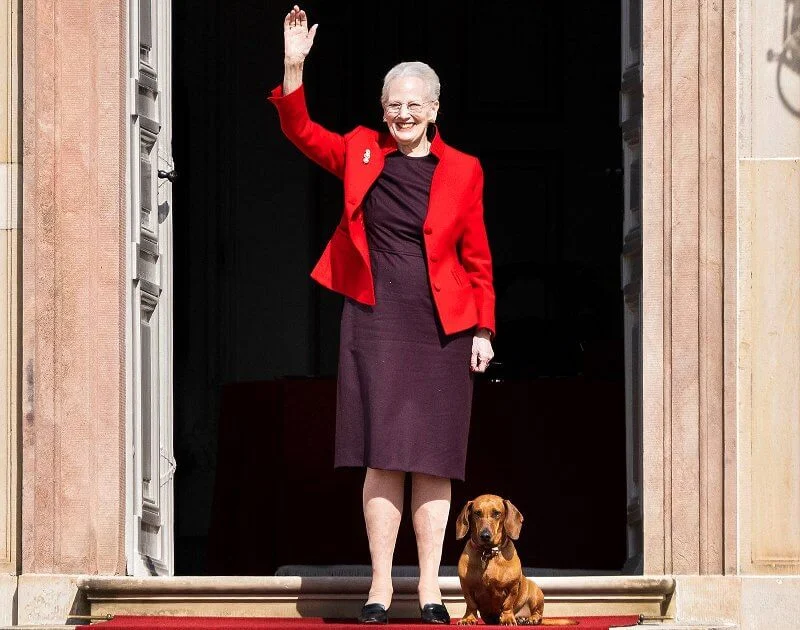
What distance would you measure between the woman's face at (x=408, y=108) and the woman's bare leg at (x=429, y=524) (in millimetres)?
1208

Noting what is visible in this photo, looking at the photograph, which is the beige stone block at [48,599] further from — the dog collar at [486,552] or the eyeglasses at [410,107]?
the eyeglasses at [410,107]

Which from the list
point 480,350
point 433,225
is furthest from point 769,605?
point 433,225

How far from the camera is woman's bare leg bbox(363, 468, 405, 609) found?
794cm

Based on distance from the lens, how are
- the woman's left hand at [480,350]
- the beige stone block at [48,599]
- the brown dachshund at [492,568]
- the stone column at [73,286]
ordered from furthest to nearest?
1. the stone column at [73,286]
2. the beige stone block at [48,599]
3. the woman's left hand at [480,350]
4. the brown dachshund at [492,568]

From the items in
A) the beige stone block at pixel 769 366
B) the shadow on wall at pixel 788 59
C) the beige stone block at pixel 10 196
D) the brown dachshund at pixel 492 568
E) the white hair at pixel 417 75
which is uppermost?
the shadow on wall at pixel 788 59

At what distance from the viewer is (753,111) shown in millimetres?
8688

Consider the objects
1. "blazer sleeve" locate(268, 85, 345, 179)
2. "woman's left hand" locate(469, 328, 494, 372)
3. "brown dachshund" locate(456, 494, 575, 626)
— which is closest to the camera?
"brown dachshund" locate(456, 494, 575, 626)

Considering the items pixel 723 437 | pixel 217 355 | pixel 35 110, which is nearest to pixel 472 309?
pixel 723 437

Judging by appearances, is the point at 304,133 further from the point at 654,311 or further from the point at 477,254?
the point at 654,311

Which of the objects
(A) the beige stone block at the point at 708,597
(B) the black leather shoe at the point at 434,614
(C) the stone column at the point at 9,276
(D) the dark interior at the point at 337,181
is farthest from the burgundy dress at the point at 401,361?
(D) the dark interior at the point at 337,181

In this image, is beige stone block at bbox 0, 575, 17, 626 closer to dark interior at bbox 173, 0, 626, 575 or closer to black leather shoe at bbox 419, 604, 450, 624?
black leather shoe at bbox 419, 604, 450, 624

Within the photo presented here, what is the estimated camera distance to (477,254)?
8172mm

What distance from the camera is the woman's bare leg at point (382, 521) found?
7.94 m

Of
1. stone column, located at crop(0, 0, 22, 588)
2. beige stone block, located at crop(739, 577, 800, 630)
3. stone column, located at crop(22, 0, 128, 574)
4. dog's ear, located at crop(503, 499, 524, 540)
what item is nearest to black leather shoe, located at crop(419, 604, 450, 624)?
dog's ear, located at crop(503, 499, 524, 540)
